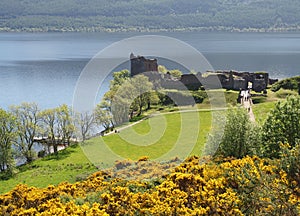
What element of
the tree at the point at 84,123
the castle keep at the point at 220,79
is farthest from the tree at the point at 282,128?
the castle keep at the point at 220,79

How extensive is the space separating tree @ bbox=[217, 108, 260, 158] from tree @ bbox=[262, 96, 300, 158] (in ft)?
2.52

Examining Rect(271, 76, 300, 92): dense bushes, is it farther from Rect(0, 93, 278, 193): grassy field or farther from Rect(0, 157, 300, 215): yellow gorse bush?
Rect(0, 157, 300, 215): yellow gorse bush

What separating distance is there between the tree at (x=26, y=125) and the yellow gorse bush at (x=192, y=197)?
27828 mm

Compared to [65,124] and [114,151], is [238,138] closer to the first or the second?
[114,151]

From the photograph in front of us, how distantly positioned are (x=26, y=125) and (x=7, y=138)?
6.19 m

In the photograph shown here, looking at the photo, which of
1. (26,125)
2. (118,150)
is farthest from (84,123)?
(118,150)

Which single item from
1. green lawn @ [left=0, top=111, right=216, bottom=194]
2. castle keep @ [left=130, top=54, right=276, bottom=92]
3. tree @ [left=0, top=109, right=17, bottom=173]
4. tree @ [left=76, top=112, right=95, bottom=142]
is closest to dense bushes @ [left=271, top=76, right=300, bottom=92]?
castle keep @ [left=130, top=54, right=276, bottom=92]

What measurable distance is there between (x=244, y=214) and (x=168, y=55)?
547ft

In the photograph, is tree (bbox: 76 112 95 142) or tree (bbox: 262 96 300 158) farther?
tree (bbox: 76 112 95 142)

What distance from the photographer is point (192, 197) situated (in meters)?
15.0

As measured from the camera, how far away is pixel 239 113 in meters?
24.8

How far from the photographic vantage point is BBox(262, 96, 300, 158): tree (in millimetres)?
23531

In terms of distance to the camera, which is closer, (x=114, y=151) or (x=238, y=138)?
(x=238, y=138)

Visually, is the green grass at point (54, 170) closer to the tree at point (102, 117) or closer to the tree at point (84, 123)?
the tree at point (84, 123)
